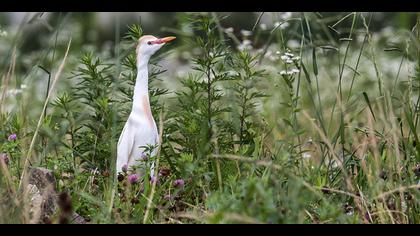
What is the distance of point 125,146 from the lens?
4.51 metres

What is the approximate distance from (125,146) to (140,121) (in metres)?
0.17

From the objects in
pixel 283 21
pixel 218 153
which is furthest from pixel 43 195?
pixel 283 21

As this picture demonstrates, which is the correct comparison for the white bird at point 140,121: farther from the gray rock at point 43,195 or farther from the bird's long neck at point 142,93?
the gray rock at point 43,195

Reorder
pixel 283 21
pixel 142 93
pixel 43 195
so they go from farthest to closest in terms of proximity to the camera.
→ pixel 142 93
pixel 283 21
pixel 43 195

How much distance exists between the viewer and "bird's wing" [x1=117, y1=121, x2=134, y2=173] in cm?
446

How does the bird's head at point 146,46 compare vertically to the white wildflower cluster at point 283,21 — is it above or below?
below

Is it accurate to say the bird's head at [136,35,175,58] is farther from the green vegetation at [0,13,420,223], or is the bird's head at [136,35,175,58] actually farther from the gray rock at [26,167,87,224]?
the gray rock at [26,167,87,224]

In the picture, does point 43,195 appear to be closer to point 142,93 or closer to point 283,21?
point 142,93

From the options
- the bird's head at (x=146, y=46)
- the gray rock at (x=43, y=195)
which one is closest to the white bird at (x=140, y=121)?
the bird's head at (x=146, y=46)

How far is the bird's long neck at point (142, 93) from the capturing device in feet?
14.6

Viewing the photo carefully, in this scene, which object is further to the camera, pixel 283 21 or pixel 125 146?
pixel 125 146
